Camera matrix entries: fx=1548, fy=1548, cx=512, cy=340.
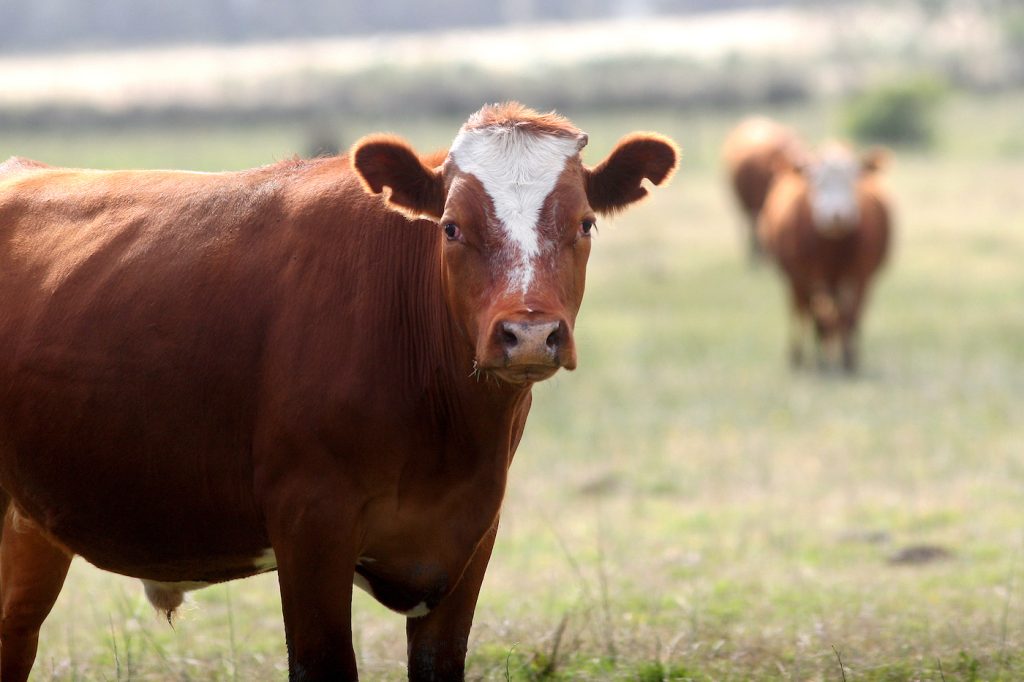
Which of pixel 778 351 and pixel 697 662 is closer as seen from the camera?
pixel 697 662

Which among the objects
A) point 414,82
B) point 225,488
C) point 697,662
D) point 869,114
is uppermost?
point 414,82

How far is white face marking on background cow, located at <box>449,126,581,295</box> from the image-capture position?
4.45m

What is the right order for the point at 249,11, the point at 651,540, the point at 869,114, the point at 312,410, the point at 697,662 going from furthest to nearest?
the point at 249,11 < the point at 869,114 < the point at 651,540 < the point at 697,662 < the point at 312,410

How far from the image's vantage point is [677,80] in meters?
49.3

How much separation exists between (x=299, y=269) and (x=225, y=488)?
2.33 feet

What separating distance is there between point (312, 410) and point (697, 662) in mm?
2086

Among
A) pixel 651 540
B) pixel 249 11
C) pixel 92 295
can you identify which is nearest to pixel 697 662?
pixel 92 295

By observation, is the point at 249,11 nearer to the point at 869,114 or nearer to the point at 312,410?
the point at 869,114

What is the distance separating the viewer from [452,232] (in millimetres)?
4570

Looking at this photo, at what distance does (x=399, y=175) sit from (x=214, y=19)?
8940 centimetres

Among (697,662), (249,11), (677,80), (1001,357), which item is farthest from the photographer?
(249,11)

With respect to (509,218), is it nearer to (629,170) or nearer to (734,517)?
(629,170)

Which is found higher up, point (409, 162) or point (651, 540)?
point (409, 162)

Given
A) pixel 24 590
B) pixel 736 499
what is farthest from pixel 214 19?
pixel 24 590
